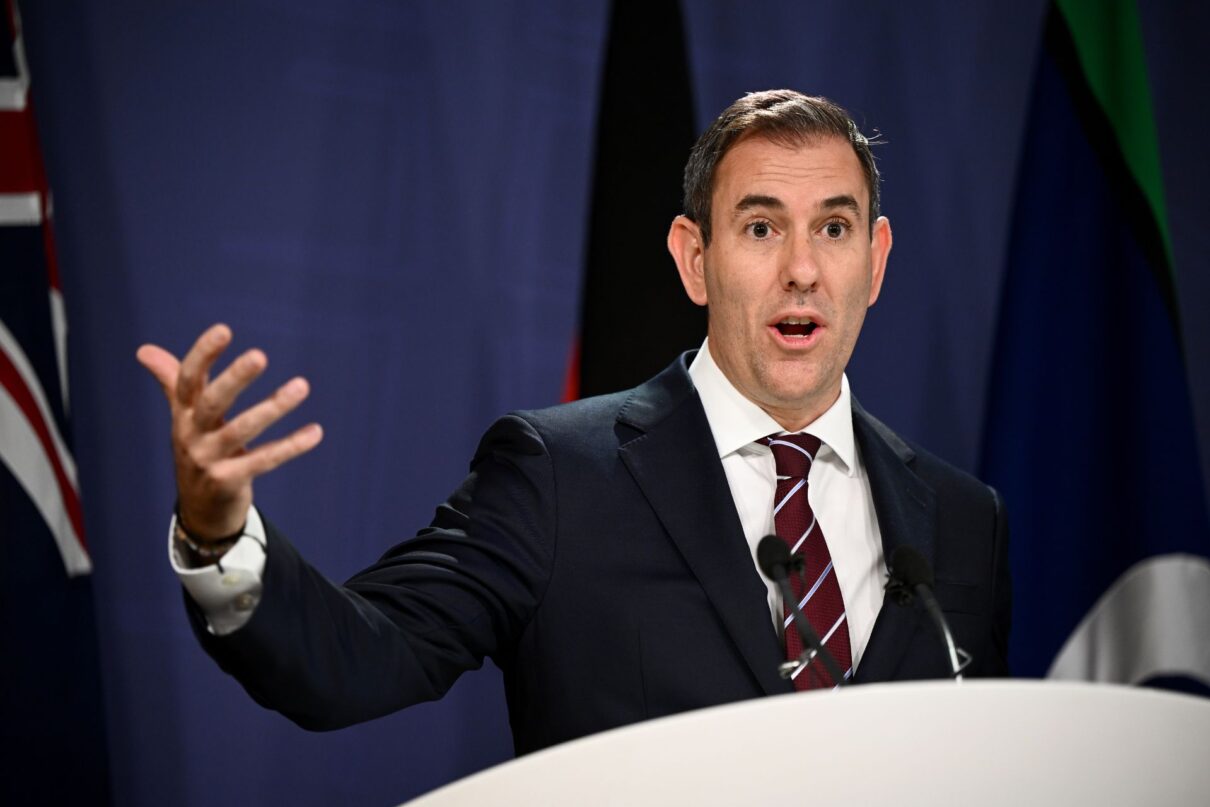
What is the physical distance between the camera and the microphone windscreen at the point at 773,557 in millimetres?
1393

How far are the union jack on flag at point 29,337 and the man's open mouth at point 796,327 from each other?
132cm

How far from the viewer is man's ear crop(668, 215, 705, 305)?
204 centimetres

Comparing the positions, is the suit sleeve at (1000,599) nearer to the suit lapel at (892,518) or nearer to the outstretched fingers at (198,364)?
the suit lapel at (892,518)

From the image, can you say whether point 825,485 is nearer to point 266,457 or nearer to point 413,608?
point 413,608

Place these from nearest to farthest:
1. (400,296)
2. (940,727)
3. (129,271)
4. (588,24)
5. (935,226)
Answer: (940,727), (129,271), (400,296), (588,24), (935,226)

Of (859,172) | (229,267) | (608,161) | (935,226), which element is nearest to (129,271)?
(229,267)

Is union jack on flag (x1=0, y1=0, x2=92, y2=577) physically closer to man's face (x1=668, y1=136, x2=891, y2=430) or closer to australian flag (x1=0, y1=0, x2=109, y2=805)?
australian flag (x1=0, y1=0, x2=109, y2=805)

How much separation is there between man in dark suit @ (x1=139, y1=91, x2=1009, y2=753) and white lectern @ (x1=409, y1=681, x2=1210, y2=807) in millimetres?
499

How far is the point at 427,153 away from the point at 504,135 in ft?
0.62

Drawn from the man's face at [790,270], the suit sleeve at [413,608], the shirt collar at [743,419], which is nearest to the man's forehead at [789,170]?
the man's face at [790,270]

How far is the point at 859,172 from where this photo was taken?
1960 mm

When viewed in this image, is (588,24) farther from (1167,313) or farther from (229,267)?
(1167,313)

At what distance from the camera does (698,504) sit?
1.75 m

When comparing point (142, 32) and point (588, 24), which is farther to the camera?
point (588, 24)
